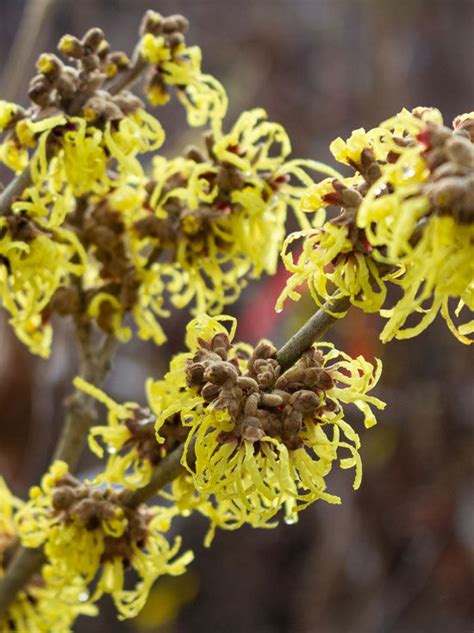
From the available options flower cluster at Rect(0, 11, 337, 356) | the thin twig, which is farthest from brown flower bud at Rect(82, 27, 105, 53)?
the thin twig

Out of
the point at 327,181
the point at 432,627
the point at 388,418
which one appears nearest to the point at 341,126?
the point at 388,418

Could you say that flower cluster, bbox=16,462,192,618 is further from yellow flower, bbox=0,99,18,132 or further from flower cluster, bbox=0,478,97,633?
yellow flower, bbox=0,99,18,132

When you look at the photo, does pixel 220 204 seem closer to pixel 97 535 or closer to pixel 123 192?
pixel 123 192

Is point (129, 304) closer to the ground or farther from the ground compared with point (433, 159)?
closer to the ground

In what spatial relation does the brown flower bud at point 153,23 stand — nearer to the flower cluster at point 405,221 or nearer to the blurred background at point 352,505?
the flower cluster at point 405,221

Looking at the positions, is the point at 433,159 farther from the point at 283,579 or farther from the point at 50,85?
the point at 283,579

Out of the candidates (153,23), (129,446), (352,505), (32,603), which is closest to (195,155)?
(153,23)

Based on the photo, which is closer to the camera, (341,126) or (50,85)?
(50,85)
